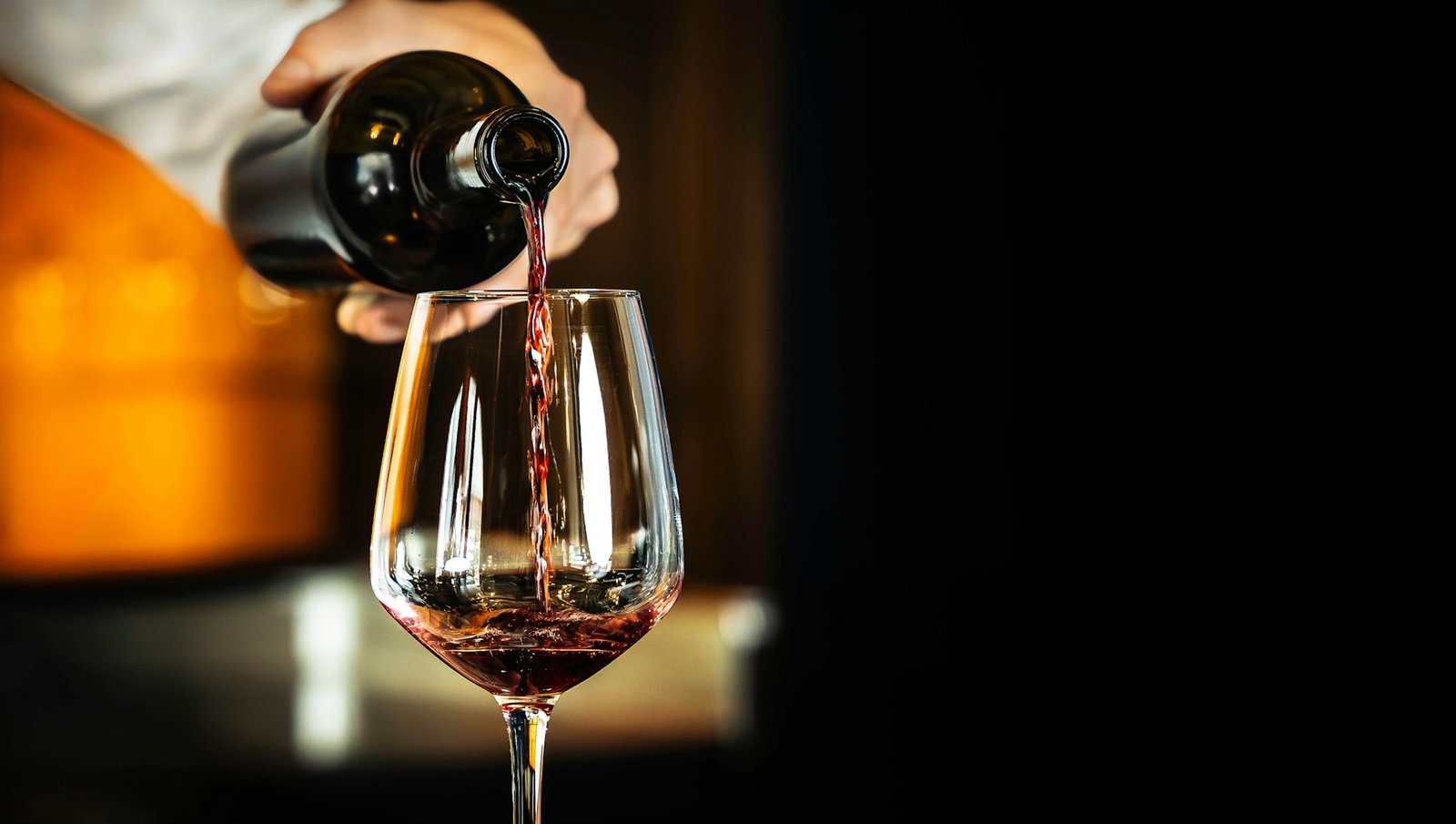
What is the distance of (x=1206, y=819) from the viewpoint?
266 centimetres

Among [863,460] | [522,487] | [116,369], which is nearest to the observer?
[522,487]

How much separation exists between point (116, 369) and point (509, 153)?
2234 millimetres

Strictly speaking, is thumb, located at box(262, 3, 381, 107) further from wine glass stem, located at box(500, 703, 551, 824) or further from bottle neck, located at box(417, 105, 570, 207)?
wine glass stem, located at box(500, 703, 551, 824)

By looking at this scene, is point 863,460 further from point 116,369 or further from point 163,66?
point 163,66

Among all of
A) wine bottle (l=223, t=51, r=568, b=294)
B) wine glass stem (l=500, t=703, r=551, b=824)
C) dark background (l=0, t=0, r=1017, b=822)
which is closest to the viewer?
wine glass stem (l=500, t=703, r=551, b=824)

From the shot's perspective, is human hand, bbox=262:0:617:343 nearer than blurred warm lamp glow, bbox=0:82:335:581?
Yes

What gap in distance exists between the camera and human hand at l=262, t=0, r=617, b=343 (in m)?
0.79

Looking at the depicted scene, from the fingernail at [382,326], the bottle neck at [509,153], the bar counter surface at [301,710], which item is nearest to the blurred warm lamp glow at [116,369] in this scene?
the bar counter surface at [301,710]

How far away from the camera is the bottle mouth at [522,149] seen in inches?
23.8

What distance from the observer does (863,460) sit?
2.95m

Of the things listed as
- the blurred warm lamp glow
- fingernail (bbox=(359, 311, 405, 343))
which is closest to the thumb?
fingernail (bbox=(359, 311, 405, 343))

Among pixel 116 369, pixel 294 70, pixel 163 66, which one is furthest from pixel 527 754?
pixel 116 369

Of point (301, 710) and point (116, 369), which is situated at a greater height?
point (116, 369)

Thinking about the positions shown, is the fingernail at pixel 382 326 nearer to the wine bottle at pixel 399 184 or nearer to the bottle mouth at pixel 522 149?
the wine bottle at pixel 399 184
